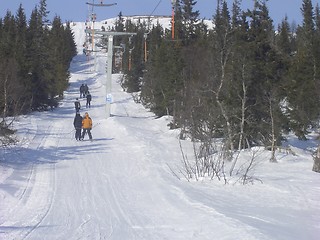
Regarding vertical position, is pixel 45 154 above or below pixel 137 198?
below

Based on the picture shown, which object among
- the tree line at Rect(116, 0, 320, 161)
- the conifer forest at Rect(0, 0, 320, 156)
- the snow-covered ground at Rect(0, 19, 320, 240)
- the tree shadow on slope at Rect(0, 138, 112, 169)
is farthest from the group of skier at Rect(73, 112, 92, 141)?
the tree line at Rect(116, 0, 320, 161)

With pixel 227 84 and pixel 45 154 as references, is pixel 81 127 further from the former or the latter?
pixel 227 84

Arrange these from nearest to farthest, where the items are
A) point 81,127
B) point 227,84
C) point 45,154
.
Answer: point 45,154 < point 227,84 < point 81,127

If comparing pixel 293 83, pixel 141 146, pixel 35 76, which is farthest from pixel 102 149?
pixel 35 76

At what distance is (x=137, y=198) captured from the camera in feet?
35.5

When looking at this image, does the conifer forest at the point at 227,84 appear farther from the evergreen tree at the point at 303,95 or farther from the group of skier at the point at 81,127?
the group of skier at the point at 81,127

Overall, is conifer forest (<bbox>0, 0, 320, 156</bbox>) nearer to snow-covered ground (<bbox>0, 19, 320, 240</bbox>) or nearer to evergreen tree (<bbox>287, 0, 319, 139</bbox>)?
evergreen tree (<bbox>287, 0, 319, 139</bbox>)

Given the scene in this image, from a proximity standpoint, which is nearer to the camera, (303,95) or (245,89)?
Result: (245,89)

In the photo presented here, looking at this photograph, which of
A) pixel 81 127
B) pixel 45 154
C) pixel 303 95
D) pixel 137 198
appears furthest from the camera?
pixel 303 95

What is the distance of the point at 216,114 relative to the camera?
20.9 meters

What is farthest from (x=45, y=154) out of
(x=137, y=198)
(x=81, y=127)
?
(x=137, y=198)

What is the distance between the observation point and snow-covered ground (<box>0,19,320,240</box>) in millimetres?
8008

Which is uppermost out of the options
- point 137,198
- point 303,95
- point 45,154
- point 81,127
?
point 303,95

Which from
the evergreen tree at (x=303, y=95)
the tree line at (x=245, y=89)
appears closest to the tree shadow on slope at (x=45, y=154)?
the tree line at (x=245, y=89)
